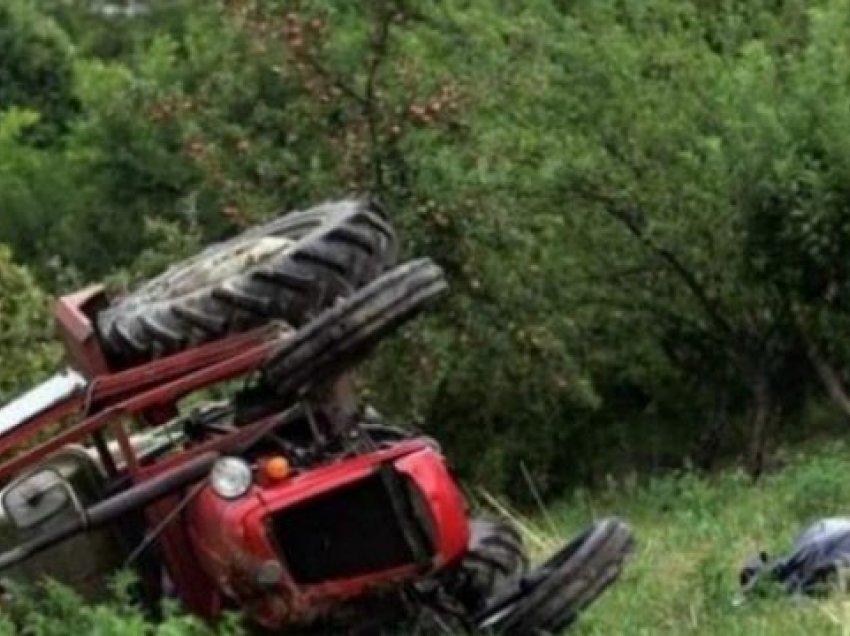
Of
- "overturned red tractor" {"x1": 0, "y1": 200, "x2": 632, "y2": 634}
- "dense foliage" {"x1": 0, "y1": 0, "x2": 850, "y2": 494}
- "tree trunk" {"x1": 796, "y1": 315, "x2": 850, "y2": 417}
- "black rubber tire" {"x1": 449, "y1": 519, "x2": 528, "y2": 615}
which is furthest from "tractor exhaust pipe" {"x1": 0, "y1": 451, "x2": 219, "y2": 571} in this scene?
"tree trunk" {"x1": 796, "y1": 315, "x2": 850, "y2": 417}

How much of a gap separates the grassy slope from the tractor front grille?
666 mm

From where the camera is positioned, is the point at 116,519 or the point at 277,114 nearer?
the point at 116,519

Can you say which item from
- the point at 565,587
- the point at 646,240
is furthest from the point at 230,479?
the point at 646,240

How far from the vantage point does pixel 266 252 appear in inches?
329

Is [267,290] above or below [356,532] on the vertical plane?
above

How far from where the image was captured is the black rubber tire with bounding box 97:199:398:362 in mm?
8062

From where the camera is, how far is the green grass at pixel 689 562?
22.7ft

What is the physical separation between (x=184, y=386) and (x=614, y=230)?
33.6 feet

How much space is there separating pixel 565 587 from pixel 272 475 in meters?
1.05

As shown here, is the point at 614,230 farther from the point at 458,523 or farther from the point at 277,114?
the point at 458,523

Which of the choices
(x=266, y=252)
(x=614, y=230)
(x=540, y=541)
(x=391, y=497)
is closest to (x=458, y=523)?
(x=391, y=497)

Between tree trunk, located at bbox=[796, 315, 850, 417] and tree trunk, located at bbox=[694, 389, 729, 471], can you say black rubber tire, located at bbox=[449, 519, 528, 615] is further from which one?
tree trunk, located at bbox=[694, 389, 729, 471]

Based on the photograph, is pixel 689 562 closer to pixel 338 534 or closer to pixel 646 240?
pixel 338 534

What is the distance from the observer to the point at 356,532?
777 centimetres
